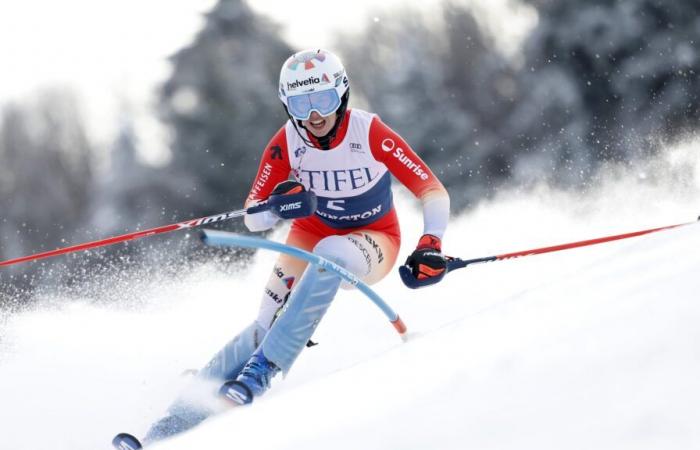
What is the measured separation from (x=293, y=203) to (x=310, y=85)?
588 millimetres

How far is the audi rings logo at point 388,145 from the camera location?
4090mm

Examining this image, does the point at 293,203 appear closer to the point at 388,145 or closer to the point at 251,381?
the point at 388,145

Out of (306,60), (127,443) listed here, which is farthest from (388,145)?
(127,443)

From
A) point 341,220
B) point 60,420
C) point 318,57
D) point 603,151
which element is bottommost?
point 60,420

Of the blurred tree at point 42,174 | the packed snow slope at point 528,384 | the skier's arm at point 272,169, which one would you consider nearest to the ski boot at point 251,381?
the packed snow slope at point 528,384

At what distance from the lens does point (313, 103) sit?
3883 millimetres

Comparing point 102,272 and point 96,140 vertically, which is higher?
point 96,140

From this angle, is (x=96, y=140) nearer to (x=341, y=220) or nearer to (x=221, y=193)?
(x=221, y=193)

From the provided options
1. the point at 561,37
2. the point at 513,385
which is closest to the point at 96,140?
the point at 561,37

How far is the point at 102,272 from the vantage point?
17000 millimetres

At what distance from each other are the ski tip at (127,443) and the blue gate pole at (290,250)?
0.93 m

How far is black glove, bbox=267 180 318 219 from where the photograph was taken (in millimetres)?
3781

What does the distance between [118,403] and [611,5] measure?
16589mm

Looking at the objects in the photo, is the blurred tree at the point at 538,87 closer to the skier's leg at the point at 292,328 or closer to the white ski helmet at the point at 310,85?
the white ski helmet at the point at 310,85
